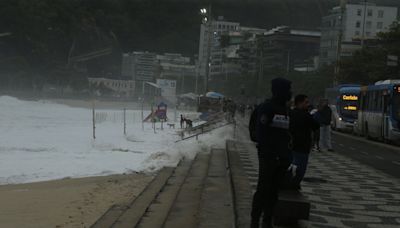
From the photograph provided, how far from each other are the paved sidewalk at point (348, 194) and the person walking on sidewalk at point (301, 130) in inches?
29.8

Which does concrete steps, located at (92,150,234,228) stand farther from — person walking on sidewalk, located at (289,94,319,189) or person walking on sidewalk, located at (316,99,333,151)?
person walking on sidewalk, located at (316,99,333,151)

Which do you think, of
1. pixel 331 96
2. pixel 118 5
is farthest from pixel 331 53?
pixel 331 96

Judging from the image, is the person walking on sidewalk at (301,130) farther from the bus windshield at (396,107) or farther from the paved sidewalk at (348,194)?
the bus windshield at (396,107)

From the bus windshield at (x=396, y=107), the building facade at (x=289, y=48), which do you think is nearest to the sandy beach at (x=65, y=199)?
the bus windshield at (x=396, y=107)

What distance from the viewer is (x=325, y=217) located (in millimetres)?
9094

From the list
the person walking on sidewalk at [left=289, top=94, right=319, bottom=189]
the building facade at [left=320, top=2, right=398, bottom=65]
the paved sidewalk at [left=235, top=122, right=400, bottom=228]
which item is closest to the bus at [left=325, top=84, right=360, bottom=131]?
the paved sidewalk at [left=235, top=122, right=400, bottom=228]

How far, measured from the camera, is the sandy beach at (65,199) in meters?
10.4

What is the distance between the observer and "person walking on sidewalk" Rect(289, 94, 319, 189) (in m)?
9.97

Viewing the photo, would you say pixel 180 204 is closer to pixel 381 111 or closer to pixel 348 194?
pixel 348 194

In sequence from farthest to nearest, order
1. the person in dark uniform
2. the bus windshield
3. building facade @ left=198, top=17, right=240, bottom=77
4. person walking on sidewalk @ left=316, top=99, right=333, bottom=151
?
building facade @ left=198, top=17, right=240, bottom=77, the bus windshield, person walking on sidewalk @ left=316, top=99, right=333, bottom=151, the person in dark uniform

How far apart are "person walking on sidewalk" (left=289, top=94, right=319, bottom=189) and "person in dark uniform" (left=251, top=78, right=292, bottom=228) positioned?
2.84m

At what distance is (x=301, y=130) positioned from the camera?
32.9 feet

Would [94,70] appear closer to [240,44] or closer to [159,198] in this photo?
[240,44]

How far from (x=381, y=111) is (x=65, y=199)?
1992 centimetres
